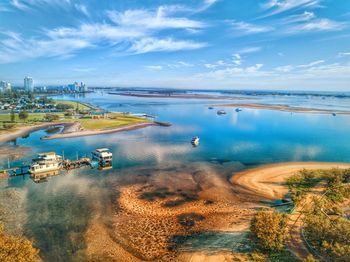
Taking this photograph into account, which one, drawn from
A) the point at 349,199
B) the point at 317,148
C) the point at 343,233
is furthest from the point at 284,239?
the point at 317,148

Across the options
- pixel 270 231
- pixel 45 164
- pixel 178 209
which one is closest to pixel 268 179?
pixel 178 209

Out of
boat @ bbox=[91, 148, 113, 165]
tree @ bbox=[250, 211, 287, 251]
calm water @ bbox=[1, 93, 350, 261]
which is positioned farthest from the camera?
boat @ bbox=[91, 148, 113, 165]

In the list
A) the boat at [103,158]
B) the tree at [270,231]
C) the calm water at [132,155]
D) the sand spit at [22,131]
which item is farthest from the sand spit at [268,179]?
the sand spit at [22,131]

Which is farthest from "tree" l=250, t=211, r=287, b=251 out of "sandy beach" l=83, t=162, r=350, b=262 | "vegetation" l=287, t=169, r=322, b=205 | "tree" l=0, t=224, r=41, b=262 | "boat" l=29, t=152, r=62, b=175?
"boat" l=29, t=152, r=62, b=175

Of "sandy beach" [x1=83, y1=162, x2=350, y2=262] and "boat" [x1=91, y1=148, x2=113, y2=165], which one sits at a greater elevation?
"boat" [x1=91, y1=148, x2=113, y2=165]

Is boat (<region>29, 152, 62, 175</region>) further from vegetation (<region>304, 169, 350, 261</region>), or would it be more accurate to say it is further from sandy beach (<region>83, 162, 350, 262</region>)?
vegetation (<region>304, 169, 350, 261</region>)

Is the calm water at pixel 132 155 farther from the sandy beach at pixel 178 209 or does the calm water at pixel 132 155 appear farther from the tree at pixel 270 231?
the tree at pixel 270 231

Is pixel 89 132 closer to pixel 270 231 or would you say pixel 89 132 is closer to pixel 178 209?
pixel 178 209
